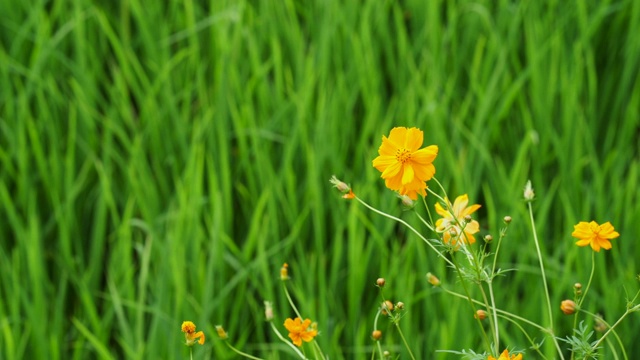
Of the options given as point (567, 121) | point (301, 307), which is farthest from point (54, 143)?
point (567, 121)

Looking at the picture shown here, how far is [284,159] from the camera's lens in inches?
77.7

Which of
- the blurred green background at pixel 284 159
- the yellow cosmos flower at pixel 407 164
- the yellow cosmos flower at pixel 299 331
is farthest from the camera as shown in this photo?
the blurred green background at pixel 284 159

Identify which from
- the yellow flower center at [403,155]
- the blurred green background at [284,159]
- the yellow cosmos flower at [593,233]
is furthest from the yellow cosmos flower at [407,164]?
the blurred green background at [284,159]

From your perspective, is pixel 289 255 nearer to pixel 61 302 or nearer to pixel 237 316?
pixel 237 316

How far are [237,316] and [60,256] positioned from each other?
1.26 feet

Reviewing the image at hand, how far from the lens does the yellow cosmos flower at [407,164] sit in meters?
0.85

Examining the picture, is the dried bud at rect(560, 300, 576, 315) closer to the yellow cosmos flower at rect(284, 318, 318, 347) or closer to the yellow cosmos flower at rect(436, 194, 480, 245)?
the yellow cosmos flower at rect(436, 194, 480, 245)

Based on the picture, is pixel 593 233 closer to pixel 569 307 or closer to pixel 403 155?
pixel 569 307

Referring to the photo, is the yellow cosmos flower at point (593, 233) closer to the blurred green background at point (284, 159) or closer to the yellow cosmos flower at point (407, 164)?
the yellow cosmos flower at point (407, 164)

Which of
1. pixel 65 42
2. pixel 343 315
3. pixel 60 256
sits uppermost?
pixel 65 42

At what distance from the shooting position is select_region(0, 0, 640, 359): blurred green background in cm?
176

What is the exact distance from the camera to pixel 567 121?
6.62ft

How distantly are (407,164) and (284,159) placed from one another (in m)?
1.12

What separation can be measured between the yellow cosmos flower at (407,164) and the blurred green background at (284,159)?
714 millimetres
